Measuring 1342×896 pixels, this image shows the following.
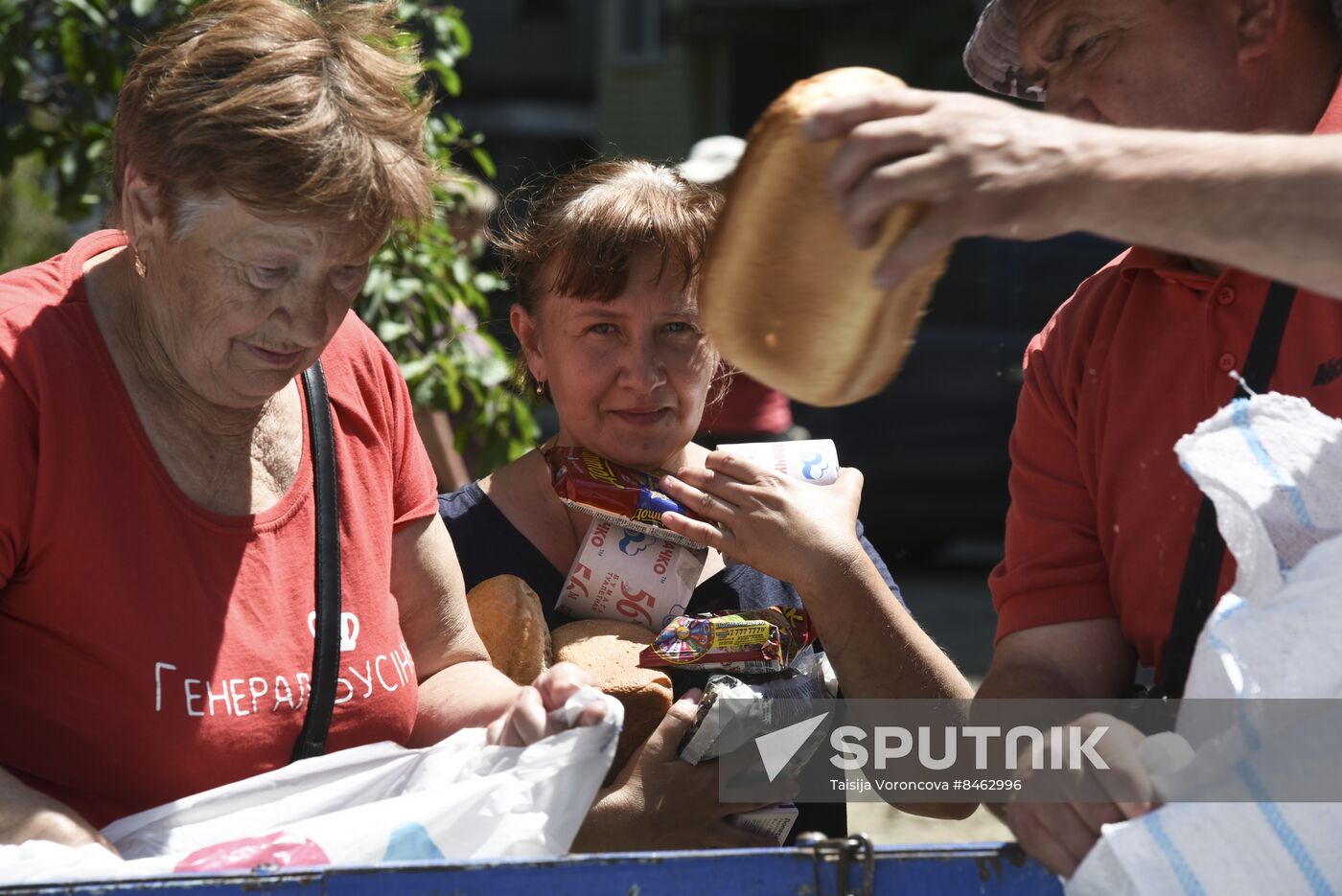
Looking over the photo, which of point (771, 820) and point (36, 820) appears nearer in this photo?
point (36, 820)

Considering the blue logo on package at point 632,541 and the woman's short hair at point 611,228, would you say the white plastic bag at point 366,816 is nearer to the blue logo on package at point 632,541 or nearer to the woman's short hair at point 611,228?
the blue logo on package at point 632,541

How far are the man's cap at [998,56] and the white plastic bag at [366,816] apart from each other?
113cm

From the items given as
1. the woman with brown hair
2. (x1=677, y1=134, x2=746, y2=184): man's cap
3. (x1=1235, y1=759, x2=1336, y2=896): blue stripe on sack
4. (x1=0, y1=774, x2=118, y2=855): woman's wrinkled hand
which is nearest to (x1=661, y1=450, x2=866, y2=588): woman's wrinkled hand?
the woman with brown hair

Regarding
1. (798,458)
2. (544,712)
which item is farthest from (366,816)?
(798,458)

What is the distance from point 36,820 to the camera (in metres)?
1.66

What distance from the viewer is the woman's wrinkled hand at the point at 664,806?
2.02m

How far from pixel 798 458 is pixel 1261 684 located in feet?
3.09

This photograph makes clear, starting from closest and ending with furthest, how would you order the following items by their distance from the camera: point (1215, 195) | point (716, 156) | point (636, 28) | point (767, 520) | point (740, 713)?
point (1215, 195), point (740, 713), point (767, 520), point (716, 156), point (636, 28)

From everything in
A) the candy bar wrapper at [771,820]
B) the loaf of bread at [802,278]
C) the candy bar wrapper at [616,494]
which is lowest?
the candy bar wrapper at [771,820]

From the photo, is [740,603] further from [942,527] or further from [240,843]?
[942,527]

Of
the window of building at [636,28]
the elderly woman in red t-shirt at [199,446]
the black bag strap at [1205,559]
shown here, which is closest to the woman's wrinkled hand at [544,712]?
the elderly woman in red t-shirt at [199,446]

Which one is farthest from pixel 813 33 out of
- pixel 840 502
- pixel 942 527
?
pixel 840 502

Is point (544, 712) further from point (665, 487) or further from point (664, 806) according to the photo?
point (665, 487)

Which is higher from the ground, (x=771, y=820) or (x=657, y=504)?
(x=657, y=504)
